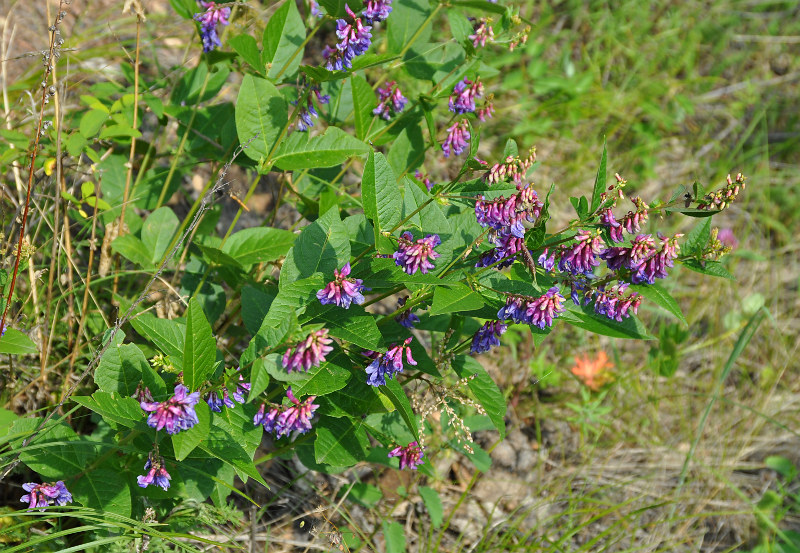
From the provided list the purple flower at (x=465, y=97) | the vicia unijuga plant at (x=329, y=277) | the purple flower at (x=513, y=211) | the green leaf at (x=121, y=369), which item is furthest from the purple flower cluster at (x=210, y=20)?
the purple flower at (x=513, y=211)

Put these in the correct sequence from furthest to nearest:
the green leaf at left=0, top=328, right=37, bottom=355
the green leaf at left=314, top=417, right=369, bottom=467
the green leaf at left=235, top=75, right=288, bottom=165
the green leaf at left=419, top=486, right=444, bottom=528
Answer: the green leaf at left=419, top=486, right=444, bottom=528 → the green leaf at left=235, top=75, right=288, bottom=165 → the green leaf at left=314, top=417, right=369, bottom=467 → the green leaf at left=0, top=328, right=37, bottom=355

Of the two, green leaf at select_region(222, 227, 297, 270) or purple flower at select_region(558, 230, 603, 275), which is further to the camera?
green leaf at select_region(222, 227, 297, 270)

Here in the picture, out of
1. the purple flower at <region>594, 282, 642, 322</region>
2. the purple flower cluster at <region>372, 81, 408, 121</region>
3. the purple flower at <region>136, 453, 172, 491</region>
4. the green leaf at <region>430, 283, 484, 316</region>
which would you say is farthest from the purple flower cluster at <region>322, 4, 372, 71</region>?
the purple flower at <region>136, 453, 172, 491</region>

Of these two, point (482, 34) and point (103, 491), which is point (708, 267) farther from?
point (103, 491)

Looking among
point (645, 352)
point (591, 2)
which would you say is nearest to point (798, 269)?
point (645, 352)

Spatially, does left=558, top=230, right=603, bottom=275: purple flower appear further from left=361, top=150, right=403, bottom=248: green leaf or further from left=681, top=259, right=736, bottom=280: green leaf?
left=361, top=150, right=403, bottom=248: green leaf

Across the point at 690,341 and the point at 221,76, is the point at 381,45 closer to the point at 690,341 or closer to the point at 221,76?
the point at 221,76
